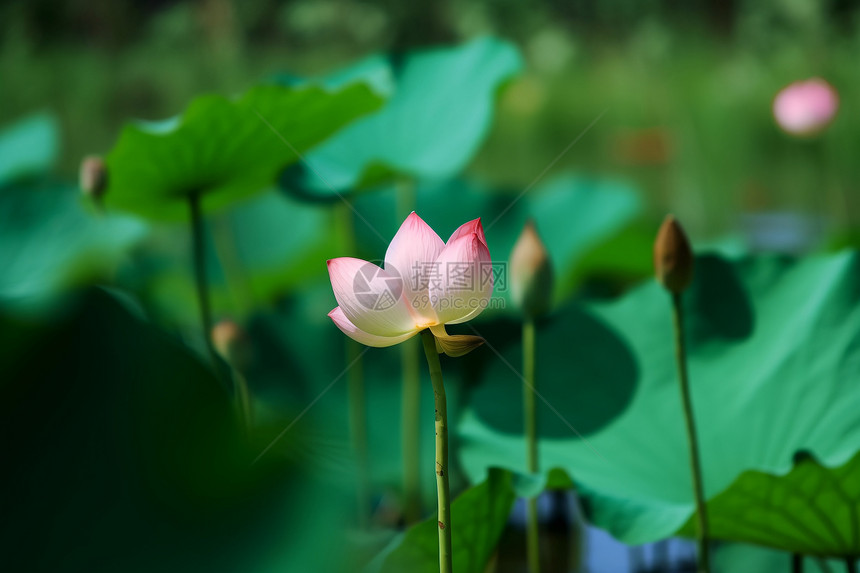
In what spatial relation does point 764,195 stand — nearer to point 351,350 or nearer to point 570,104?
point 570,104

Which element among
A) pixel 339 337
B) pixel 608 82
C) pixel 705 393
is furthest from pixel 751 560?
pixel 608 82

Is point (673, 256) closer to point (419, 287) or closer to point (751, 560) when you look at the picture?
point (419, 287)

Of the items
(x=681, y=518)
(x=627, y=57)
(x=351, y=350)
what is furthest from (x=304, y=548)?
(x=627, y=57)

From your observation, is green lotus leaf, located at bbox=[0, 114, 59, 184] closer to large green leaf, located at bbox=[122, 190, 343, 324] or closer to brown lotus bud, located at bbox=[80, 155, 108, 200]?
large green leaf, located at bbox=[122, 190, 343, 324]

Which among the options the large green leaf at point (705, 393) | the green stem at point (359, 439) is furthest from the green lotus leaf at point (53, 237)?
the large green leaf at point (705, 393)

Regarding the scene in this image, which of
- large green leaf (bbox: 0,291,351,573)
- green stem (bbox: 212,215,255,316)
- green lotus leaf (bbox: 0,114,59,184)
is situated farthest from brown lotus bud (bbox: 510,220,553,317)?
green lotus leaf (bbox: 0,114,59,184)

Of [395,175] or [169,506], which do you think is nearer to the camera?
[169,506]
